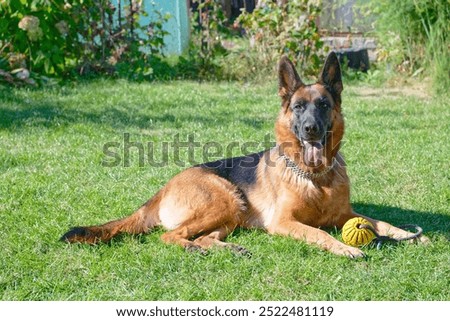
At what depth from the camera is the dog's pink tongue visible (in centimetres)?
530

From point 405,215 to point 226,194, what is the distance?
1.55 meters

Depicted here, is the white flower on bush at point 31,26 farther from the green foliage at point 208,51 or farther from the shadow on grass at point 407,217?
the shadow on grass at point 407,217

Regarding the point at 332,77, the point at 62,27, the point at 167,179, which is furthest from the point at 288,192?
the point at 62,27

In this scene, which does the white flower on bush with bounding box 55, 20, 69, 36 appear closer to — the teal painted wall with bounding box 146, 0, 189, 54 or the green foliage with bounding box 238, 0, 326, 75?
the green foliage with bounding box 238, 0, 326, 75

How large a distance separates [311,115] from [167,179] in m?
2.11

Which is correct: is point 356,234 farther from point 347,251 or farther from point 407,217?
point 407,217

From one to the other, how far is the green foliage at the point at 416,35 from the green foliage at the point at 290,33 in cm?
122

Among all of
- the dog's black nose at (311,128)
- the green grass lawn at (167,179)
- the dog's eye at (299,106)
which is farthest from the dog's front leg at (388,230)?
the dog's eye at (299,106)

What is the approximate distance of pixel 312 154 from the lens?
5340 mm

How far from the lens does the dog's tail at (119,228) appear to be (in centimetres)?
483

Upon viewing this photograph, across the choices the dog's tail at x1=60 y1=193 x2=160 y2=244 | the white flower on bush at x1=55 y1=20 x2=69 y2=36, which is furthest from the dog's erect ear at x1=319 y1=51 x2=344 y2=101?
the white flower on bush at x1=55 y1=20 x2=69 y2=36

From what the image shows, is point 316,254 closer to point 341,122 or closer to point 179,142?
point 341,122

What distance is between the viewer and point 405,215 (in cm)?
568

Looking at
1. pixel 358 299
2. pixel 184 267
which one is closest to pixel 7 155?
pixel 184 267
